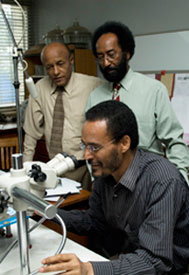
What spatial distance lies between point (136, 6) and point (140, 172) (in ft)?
7.42

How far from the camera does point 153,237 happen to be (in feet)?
3.37

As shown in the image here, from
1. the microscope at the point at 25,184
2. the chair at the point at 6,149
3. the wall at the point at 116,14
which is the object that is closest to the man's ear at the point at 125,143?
the microscope at the point at 25,184

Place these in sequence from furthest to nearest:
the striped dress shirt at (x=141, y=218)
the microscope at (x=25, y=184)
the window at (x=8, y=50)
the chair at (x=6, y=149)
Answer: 1. the window at (x=8, y=50)
2. the chair at (x=6, y=149)
3. the striped dress shirt at (x=141, y=218)
4. the microscope at (x=25, y=184)

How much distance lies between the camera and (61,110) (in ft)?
6.92

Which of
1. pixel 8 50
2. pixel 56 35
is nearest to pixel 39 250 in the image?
pixel 56 35

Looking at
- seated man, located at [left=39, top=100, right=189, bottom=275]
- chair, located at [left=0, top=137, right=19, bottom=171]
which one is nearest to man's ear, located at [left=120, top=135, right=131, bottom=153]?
seated man, located at [left=39, top=100, right=189, bottom=275]

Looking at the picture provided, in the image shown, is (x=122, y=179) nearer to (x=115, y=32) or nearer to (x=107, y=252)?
(x=107, y=252)

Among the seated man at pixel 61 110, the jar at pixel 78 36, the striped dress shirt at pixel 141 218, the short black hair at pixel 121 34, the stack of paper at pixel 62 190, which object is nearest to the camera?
the striped dress shirt at pixel 141 218

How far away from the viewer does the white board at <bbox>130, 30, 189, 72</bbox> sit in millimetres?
2623

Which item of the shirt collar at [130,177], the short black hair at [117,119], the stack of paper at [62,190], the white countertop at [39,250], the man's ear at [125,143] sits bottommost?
the stack of paper at [62,190]

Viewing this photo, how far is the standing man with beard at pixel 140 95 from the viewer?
1769 millimetres

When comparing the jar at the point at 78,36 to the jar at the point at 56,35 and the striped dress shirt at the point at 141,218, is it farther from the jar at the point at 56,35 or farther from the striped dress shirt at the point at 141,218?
the striped dress shirt at the point at 141,218

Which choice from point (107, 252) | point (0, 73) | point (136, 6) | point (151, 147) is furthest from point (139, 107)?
point (0, 73)

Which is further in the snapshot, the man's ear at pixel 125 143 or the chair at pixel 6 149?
the chair at pixel 6 149
